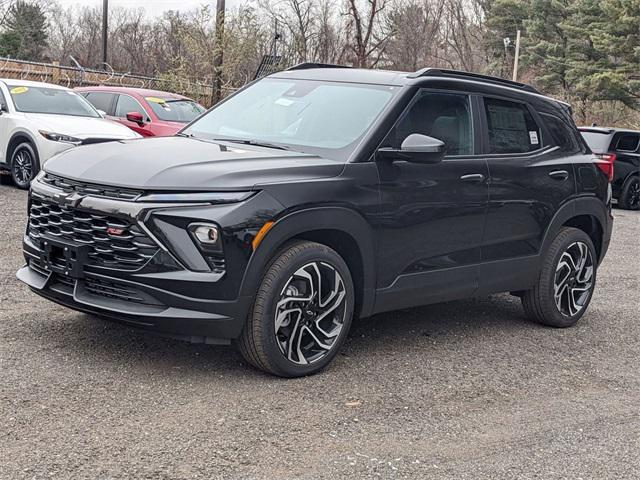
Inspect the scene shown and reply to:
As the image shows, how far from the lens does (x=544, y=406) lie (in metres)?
4.92

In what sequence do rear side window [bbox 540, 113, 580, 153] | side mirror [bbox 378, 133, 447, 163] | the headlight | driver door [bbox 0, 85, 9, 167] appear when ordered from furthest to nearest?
driver door [bbox 0, 85, 9, 167] → the headlight → rear side window [bbox 540, 113, 580, 153] → side mirror [bbox 378, 133, 447, 163]

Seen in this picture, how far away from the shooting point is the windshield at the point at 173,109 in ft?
51.9

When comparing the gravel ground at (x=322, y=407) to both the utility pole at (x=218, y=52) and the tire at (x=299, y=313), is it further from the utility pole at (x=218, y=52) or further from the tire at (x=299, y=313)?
the utility pole at (x=218, y=52)

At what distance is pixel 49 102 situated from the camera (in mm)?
13453

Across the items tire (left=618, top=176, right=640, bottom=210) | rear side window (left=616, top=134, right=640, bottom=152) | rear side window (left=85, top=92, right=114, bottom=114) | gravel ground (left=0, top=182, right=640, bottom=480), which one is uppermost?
rear side window (left=85, top=92, right=114, bottom=114)

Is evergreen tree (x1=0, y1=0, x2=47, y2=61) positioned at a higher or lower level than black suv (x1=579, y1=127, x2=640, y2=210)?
higher

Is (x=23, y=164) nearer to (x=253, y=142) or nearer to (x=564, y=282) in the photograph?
(x=253, y=142)

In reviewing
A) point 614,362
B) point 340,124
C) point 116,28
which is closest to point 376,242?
point 340,124

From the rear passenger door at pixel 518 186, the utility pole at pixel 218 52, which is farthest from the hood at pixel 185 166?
the utility pole at pixel 218 52

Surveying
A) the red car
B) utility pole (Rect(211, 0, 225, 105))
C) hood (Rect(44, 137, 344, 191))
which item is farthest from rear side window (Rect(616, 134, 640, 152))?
hood (Rect(44, 137, 344, 191))

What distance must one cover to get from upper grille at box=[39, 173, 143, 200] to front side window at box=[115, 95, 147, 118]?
437 inches

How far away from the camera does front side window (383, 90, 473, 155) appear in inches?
219

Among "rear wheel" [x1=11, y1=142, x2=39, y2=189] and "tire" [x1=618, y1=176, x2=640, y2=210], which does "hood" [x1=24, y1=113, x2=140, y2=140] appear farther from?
"tire" [x1=618, y1=176, x2=640, y2=210]

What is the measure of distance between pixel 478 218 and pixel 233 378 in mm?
2012
